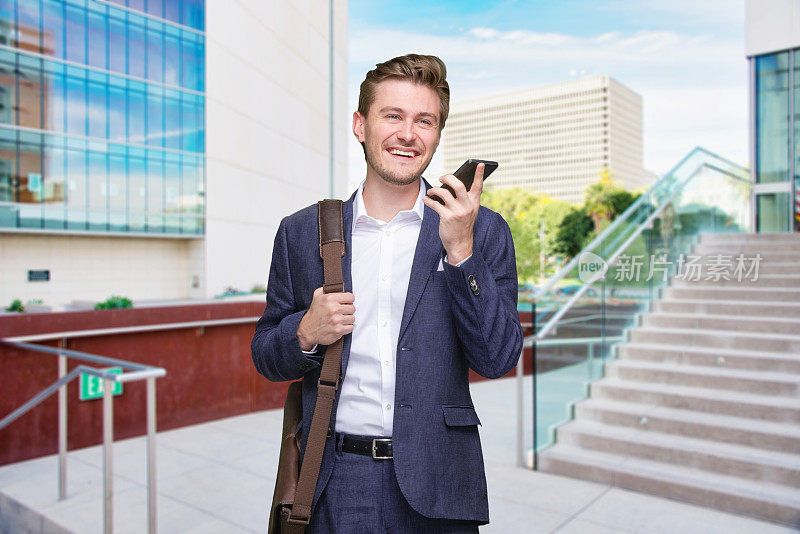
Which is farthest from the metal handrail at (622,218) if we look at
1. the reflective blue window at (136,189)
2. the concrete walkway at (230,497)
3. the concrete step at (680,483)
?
the reflective blue window at (136,189)

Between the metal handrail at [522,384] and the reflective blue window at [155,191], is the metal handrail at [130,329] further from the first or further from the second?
the reflective blue window at [155,191]

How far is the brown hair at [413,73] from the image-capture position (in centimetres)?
157

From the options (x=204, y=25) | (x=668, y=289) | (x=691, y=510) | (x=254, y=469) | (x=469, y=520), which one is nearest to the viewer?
(x=469, y=520)

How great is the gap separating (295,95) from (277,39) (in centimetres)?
269

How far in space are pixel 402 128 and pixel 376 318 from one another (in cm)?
50

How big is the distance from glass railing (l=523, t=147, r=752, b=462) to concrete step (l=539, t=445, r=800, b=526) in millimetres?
322

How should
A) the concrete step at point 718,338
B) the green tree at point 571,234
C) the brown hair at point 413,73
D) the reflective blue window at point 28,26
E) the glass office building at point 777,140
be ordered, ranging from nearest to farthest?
the brown hair at point 413,73
the concrete step at point 718,338
the glass office building at point 777,140
the reflective blue window at point 28,26
the green tree at point 571,234

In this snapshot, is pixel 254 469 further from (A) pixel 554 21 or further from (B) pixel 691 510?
(A) pixel 554 21

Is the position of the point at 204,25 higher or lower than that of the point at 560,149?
lower

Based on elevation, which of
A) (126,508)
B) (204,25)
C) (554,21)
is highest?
(554,21)

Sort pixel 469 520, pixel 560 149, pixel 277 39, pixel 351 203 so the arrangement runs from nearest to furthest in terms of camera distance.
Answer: pixel 469 520 → pixel 351 203 → pixel 277 39 → pixel 560 149

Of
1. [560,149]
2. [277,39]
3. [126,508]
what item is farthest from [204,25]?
[560,149]

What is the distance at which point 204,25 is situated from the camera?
2536 centimetres

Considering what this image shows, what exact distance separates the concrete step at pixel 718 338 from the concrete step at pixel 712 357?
0.28ft
